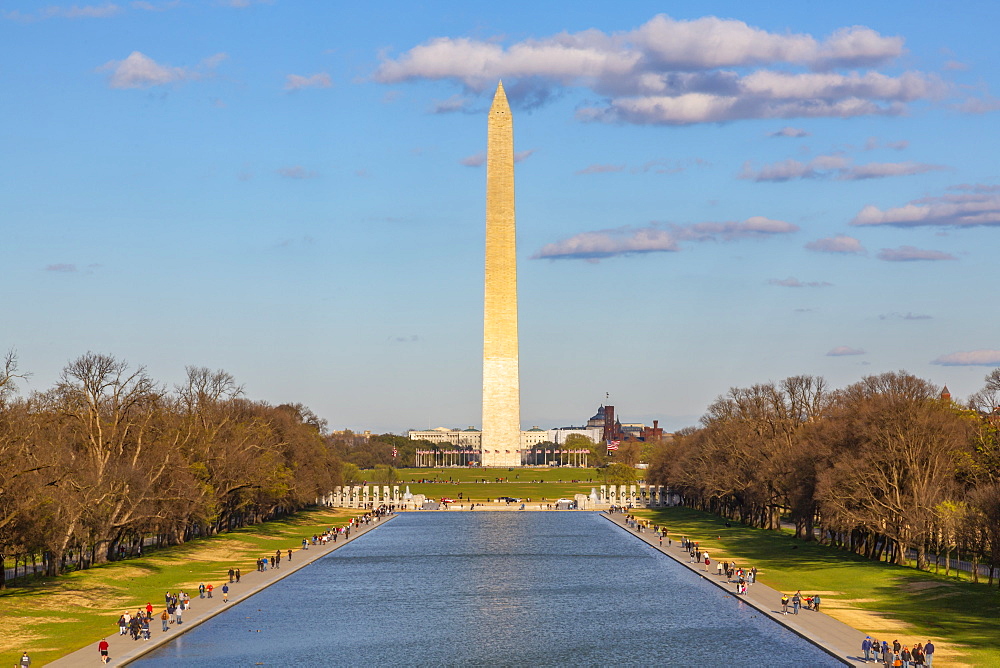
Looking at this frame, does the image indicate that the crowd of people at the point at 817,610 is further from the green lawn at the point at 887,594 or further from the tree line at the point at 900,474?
the tree line at the point at 900,474

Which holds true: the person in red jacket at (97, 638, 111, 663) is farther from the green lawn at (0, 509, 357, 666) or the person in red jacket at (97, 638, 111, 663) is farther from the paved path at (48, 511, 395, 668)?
the green lawn at (0, 509, 357, 666)

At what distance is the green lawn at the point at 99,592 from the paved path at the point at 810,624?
2446 cm

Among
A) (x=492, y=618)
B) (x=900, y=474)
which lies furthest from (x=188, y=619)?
(x=900, y=474)


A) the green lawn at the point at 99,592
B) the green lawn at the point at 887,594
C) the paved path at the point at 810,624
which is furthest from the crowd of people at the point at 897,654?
the green lawn at the point at 99,592

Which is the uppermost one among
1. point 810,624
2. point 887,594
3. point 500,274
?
point 500,274

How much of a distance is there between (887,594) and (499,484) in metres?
109

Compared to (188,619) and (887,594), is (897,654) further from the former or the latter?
(188,619)

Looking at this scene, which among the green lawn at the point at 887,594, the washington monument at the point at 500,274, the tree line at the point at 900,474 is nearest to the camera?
the green lawn at the point at 887,594

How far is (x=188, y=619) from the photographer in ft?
156

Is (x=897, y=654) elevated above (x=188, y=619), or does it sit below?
above

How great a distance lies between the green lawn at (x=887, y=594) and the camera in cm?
4300

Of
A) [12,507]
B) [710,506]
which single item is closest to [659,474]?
[710,506]

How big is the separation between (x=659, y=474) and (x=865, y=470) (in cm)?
8015

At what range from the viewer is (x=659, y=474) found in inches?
5748
